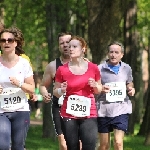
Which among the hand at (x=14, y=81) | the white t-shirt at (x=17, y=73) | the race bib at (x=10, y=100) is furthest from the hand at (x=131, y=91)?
the hand at (x=14, y=81)

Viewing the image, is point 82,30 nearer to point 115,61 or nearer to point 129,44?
point 129,44

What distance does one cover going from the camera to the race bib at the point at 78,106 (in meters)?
8.92

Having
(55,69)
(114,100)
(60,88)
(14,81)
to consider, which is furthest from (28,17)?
(14,81)

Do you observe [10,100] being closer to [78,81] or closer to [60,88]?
[60,88]

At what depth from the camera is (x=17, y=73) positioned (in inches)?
344

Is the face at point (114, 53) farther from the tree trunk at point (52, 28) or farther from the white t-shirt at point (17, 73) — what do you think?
the tree trunk at point (52, 28)

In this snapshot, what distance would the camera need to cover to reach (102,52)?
45.4ft

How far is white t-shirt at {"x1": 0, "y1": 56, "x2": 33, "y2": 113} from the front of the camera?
28.3 ft

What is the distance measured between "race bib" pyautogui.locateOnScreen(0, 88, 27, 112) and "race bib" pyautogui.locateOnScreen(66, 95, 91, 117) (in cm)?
61

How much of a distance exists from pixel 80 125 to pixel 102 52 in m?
5.03

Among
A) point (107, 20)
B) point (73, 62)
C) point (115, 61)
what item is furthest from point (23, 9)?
point (73, 62)

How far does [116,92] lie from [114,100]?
0.44 feet

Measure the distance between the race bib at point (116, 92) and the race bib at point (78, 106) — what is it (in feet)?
6.06

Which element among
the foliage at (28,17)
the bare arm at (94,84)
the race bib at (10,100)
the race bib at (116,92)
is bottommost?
the foliage at (28,17)
